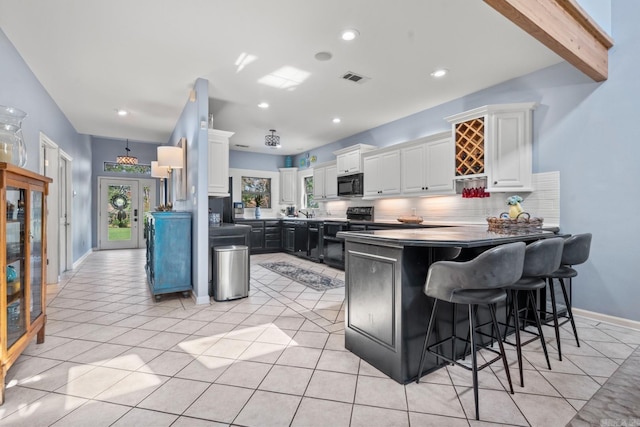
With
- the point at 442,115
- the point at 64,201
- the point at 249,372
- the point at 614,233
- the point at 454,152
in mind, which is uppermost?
the point at 442,115

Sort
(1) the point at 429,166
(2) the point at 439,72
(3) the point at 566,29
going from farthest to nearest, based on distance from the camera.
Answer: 1. (1) the point at 429,166
2. (2) the point at 439,72
3. (3) the point at 566,29

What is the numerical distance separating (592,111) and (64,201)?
7856 millimetres

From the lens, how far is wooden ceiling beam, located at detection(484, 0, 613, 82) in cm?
212

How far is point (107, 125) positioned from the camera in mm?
6102

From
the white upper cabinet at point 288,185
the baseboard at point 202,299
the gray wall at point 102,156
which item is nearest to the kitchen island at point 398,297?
the baseboard at point 202,299

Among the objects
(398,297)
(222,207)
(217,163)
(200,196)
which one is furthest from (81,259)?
(398,297)

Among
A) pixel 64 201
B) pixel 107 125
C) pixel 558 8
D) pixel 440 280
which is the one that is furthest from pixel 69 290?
pixel 558 8

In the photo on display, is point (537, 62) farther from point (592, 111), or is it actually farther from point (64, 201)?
point (64, 201)

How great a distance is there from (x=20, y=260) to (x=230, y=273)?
6.36 feet

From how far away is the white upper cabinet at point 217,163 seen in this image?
4.22 m

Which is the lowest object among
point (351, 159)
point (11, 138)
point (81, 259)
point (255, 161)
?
point (81, 259)

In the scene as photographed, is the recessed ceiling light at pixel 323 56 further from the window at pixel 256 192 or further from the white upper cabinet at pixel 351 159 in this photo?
the window at pixel 256 192

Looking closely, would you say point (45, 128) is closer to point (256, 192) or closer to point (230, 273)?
point (230, 273)

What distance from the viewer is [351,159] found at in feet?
19.9
